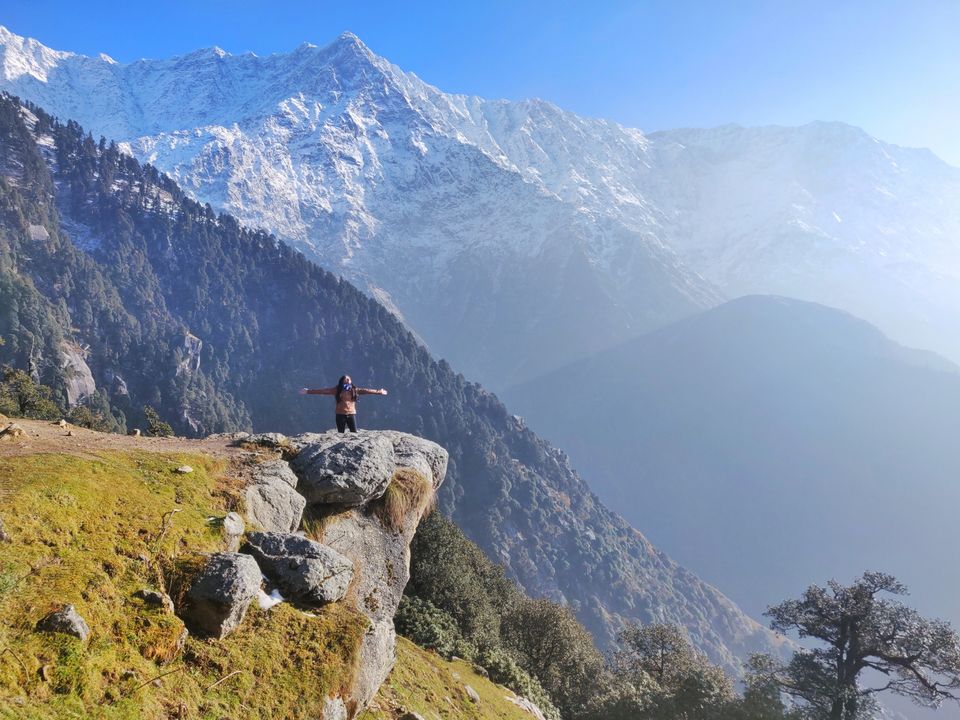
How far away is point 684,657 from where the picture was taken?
180ft

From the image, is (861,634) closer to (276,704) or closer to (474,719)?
(474,719)

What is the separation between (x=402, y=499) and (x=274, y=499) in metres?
5.91

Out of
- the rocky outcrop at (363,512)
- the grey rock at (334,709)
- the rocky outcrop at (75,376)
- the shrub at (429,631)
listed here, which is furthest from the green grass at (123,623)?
the rocky outcrop at (75,376)

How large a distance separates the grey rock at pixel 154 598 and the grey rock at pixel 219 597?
17.0 inches

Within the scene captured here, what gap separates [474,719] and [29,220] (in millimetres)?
249943

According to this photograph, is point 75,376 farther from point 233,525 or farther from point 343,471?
point 233,525

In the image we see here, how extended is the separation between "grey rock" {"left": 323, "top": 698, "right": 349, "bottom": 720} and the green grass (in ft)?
0.79

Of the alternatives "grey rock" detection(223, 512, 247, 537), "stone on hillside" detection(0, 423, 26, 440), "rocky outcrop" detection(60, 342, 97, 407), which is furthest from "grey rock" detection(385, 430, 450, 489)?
"rocky outcrop" detection(60, 342, 97, 407)

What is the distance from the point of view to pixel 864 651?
32.8m

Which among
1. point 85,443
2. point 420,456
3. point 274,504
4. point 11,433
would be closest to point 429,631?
point 420,456

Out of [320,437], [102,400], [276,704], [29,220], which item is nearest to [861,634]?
[320,437]

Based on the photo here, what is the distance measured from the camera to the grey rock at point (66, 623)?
8.66m

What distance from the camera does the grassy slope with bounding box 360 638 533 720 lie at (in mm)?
16423

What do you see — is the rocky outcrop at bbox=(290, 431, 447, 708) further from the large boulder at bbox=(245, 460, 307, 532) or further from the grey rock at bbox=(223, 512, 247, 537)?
the grey rock at bbox=(223, 512, 247, 537)
